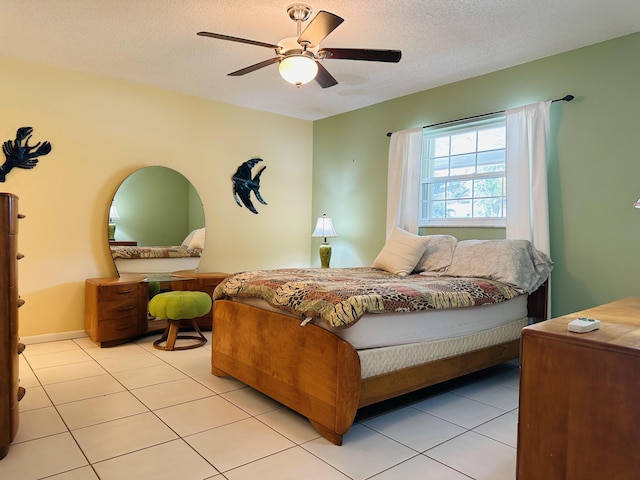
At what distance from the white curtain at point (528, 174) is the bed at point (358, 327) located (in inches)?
12.6

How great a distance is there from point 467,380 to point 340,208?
9.32 feet

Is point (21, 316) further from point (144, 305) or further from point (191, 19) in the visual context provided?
point (191, 19)

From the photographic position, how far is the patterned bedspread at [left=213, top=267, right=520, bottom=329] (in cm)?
224

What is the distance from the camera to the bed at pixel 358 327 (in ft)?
7.30

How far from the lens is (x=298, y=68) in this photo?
275 cm

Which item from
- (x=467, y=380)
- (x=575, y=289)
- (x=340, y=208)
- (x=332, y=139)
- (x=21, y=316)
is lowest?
(x=467, y=380)

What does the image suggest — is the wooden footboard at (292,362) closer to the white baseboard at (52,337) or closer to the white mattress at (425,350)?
the white mattress at (425,350)

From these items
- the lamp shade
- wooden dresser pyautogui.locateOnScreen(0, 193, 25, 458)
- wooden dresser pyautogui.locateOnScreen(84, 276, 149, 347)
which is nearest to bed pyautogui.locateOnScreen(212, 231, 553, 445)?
wooden dresser pyautogui.locateOnScreen(0, 193, 25, 458)

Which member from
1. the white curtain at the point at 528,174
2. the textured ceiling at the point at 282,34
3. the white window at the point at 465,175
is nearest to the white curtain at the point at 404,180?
the white window at the point at 465,175

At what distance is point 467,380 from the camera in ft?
10.7

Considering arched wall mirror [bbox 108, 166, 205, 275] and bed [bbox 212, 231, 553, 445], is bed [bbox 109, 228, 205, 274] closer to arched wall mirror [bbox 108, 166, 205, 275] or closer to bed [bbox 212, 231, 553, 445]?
arched wall mirror [bbox 108, 166, 205, 275]

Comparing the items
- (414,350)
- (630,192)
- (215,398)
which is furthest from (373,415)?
(630,192)

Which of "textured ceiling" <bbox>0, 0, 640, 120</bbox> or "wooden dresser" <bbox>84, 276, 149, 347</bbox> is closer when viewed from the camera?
"textured ceiling" <bbox>0, 0, 640, 120</bbox>

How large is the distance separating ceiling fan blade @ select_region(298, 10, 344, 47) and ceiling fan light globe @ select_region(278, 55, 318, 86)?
0.32ft
